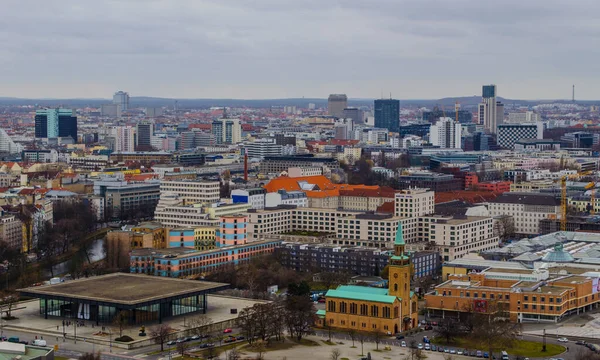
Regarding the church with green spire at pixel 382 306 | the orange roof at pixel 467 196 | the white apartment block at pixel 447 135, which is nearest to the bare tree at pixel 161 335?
the church with green spire at pixel 382 306

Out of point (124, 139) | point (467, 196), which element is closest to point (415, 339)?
point (467, 196)

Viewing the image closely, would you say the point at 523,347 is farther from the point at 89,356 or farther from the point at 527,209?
the point at 527,209

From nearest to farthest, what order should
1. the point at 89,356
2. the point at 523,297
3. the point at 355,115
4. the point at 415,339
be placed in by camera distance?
the point at 89,356, the point at 415,339, the point at 523,297, the point at 355,115

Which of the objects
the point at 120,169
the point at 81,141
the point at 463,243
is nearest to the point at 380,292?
the point at 463,243

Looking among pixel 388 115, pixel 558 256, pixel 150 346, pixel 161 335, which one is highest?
pixel 388 115

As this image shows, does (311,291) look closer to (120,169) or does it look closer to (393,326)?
(393,326)

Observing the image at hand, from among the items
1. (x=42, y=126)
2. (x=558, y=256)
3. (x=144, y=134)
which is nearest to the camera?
(x=558, y=256)

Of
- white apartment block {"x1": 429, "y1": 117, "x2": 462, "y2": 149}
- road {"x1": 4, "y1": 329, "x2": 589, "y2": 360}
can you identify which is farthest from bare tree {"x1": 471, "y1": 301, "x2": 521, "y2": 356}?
white apartment block {"x1": 429, "y1": 117, "x2": 462, "y2": 149}

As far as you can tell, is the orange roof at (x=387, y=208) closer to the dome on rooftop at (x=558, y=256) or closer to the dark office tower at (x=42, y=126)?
the dome on rooftop at (x=558, y=256)
